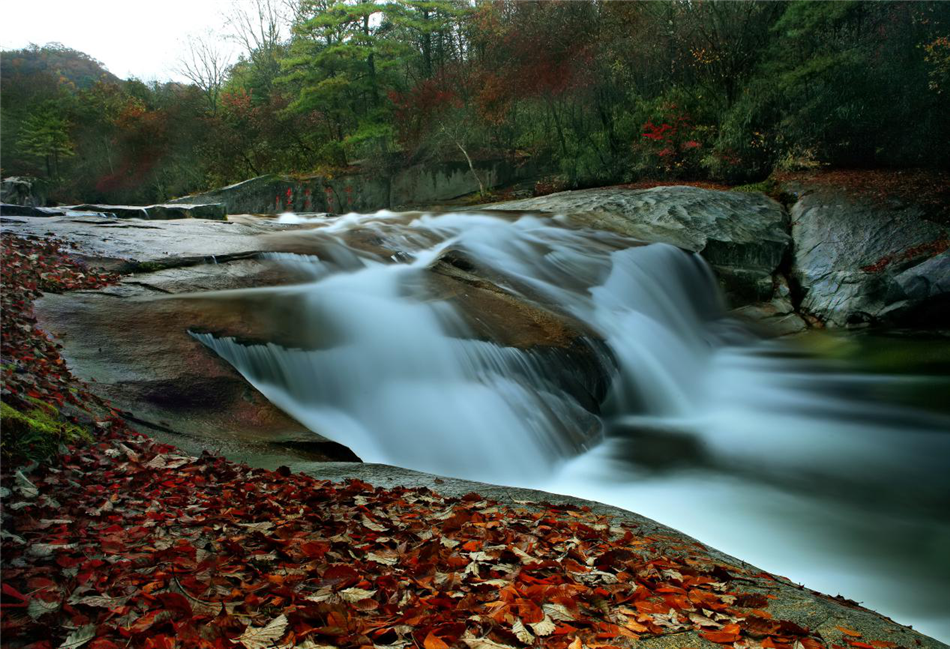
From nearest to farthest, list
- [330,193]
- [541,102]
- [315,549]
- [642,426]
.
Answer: [315,549], [642,426], [541,102], [330,193]

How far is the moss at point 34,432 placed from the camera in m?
2.80

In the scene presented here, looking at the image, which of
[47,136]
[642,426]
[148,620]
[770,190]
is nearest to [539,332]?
[642,426]

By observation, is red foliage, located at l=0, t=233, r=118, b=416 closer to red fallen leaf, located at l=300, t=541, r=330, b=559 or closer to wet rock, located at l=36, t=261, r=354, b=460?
wet rock, located at l=36, t=261, r=354, b=460

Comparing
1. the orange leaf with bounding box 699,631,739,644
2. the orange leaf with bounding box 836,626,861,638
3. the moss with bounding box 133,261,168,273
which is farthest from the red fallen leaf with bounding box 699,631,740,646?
the moss with bounding box 133,261,168,273

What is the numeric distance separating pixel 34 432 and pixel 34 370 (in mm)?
1137

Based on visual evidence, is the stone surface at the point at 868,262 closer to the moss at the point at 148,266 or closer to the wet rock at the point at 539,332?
the wet rock at the point at 539,332

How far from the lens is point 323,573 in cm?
231

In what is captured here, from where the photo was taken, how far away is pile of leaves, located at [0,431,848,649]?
191 cm

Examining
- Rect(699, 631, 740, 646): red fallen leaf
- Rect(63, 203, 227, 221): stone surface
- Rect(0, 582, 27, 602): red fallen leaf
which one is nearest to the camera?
Rect(0, 582, 27, 602): red fallen leaf

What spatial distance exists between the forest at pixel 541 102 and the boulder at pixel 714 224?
9.77 ft

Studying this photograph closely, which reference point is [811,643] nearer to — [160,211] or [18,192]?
[160,211]

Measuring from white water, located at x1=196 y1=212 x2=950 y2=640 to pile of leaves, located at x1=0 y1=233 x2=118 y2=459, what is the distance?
132 centimetres

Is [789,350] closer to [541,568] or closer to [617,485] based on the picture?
[617,485]

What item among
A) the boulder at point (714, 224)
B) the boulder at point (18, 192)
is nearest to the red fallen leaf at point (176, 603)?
the boulder at point (714, 224)
